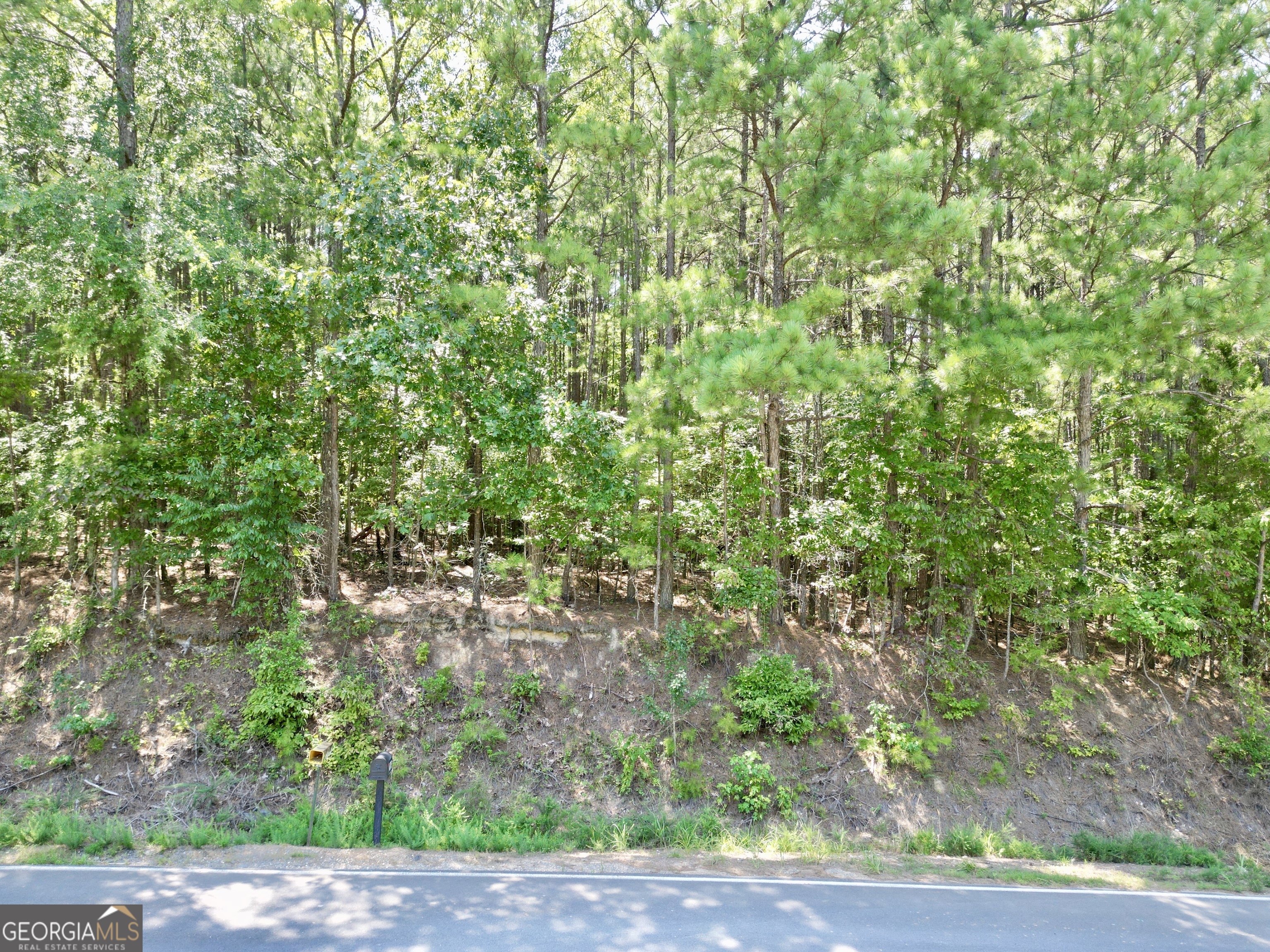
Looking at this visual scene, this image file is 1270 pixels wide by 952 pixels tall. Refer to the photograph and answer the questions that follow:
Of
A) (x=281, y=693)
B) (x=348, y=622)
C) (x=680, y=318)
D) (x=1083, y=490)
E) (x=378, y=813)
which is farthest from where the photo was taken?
(x=348, y=622)

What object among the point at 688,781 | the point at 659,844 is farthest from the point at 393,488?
the point at 659,844

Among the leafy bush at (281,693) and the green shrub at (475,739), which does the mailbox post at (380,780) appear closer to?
the green shrub at (475,739)

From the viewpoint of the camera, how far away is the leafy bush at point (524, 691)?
8.82 meters

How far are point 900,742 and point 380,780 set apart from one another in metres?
6.38

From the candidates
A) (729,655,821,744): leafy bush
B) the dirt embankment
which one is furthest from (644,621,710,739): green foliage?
(729,655,821,744): leafy bush

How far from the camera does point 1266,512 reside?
8141mm

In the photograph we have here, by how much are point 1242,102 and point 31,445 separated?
1781 cm

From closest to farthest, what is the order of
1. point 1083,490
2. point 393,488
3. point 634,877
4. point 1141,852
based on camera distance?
point 634,877, point 1141,852, point 1083,490, point 393,488

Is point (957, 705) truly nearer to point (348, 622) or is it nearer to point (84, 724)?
point (348, 622)

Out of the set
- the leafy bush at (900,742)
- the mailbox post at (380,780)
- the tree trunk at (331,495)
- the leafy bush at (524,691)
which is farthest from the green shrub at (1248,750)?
the tree trunk at (331,495)

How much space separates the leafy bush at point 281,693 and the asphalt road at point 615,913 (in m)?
2.62

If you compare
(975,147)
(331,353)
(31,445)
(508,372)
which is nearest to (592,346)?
(508,372)

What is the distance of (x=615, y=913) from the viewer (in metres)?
4.82

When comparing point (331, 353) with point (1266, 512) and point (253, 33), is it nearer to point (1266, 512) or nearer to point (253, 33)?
point (253, 33)
